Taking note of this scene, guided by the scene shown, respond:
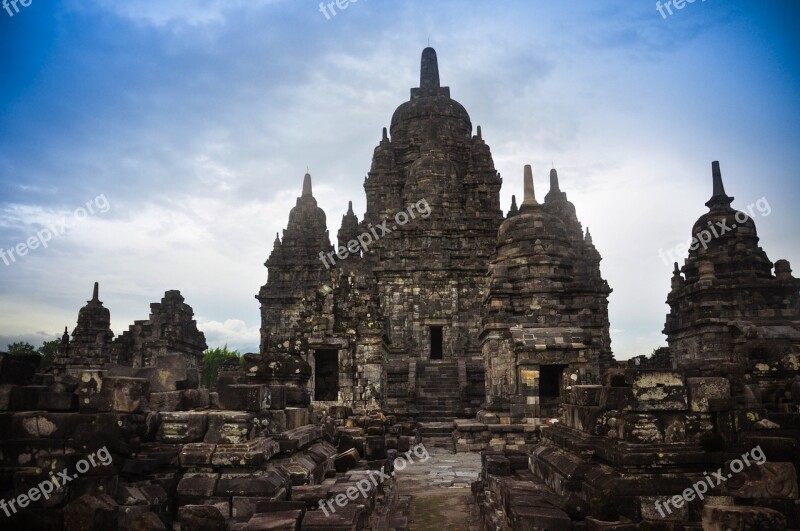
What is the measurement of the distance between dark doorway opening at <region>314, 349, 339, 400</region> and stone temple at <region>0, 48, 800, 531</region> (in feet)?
0.27

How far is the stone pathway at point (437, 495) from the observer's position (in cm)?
782

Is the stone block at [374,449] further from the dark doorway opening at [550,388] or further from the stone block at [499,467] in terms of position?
the dark doorway opening at [550,388]

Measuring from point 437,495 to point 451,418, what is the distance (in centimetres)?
1148

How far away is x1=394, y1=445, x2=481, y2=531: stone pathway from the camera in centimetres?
782

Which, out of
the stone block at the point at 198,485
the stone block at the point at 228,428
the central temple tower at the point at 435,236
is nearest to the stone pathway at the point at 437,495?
the stone block at the point at 228,428

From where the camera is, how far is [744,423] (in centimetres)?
539

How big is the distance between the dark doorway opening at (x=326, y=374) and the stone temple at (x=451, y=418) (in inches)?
3.2

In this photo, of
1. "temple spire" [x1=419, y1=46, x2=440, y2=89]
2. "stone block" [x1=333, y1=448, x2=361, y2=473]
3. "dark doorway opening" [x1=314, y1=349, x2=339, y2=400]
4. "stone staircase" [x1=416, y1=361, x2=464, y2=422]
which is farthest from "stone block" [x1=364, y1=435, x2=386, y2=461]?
"temple spire" [x1=419, y1=46, x2=440, y2=89]

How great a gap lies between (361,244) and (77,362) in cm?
1663

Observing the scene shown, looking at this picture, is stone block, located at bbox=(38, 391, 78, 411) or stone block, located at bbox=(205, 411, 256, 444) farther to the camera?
stone block, located at bbox=(205, 411, 256, 444)

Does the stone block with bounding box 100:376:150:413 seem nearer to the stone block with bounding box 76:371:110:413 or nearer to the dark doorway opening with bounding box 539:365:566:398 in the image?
the stone block with bounding box 76:371:110:413

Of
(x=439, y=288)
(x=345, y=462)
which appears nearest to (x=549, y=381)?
(x=345, y=462)

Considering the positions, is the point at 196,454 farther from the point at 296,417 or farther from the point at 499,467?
the point at 499,467

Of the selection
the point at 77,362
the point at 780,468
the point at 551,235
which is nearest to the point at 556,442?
the point at 780,468
